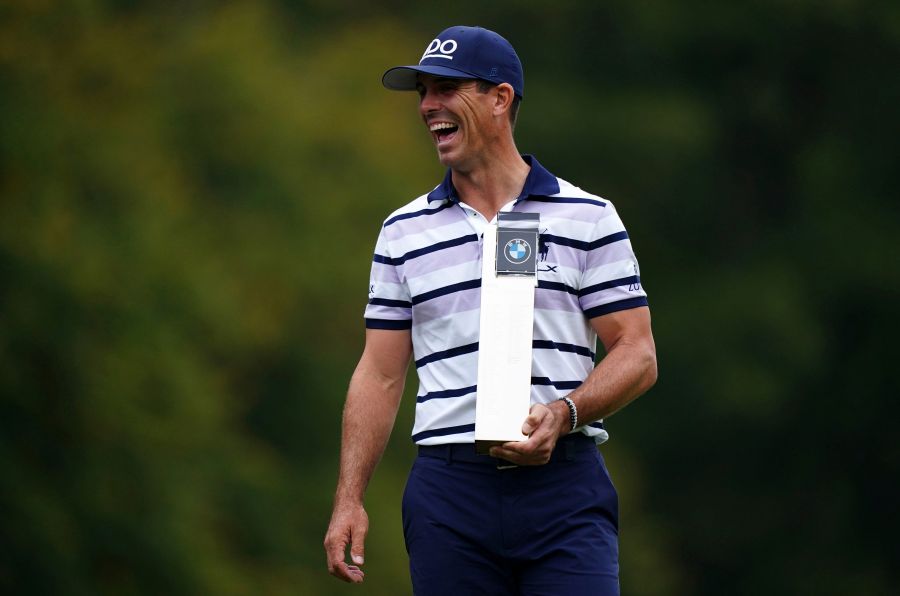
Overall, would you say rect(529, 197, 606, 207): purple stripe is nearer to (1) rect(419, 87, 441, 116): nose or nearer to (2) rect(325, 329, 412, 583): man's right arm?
(1) rect(419, 87, 441, 116): nose

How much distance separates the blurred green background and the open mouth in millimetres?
9223

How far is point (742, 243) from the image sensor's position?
20062 mm

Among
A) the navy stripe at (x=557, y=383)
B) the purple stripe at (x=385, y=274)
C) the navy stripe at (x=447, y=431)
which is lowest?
the navy stripe at (x=447, y=431)

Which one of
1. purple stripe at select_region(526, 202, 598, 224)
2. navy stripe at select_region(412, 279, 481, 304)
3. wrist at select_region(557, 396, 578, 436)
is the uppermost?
purple stripe at select_region(526, 202, 598, 224)

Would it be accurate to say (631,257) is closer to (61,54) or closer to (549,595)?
(549,595)

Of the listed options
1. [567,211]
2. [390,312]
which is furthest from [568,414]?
[390,312]

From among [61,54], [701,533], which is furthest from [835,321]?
[61,54]

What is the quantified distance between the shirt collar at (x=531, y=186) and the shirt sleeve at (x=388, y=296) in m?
0.19

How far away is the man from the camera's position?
4621 millimetres

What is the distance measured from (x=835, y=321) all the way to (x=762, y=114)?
2.46 meters

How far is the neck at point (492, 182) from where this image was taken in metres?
4.91

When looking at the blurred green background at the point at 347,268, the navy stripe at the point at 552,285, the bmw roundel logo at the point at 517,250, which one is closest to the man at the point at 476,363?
the navy stripe at the point at 552,285

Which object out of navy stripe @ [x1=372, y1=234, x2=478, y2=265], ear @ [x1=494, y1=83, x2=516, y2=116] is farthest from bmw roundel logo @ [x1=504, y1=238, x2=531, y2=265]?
ear @ [x1=494, y1=83, x2=516, y2=116]

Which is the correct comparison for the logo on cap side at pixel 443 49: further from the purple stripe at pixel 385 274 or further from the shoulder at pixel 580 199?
the purple stripe at pixel 385 274
